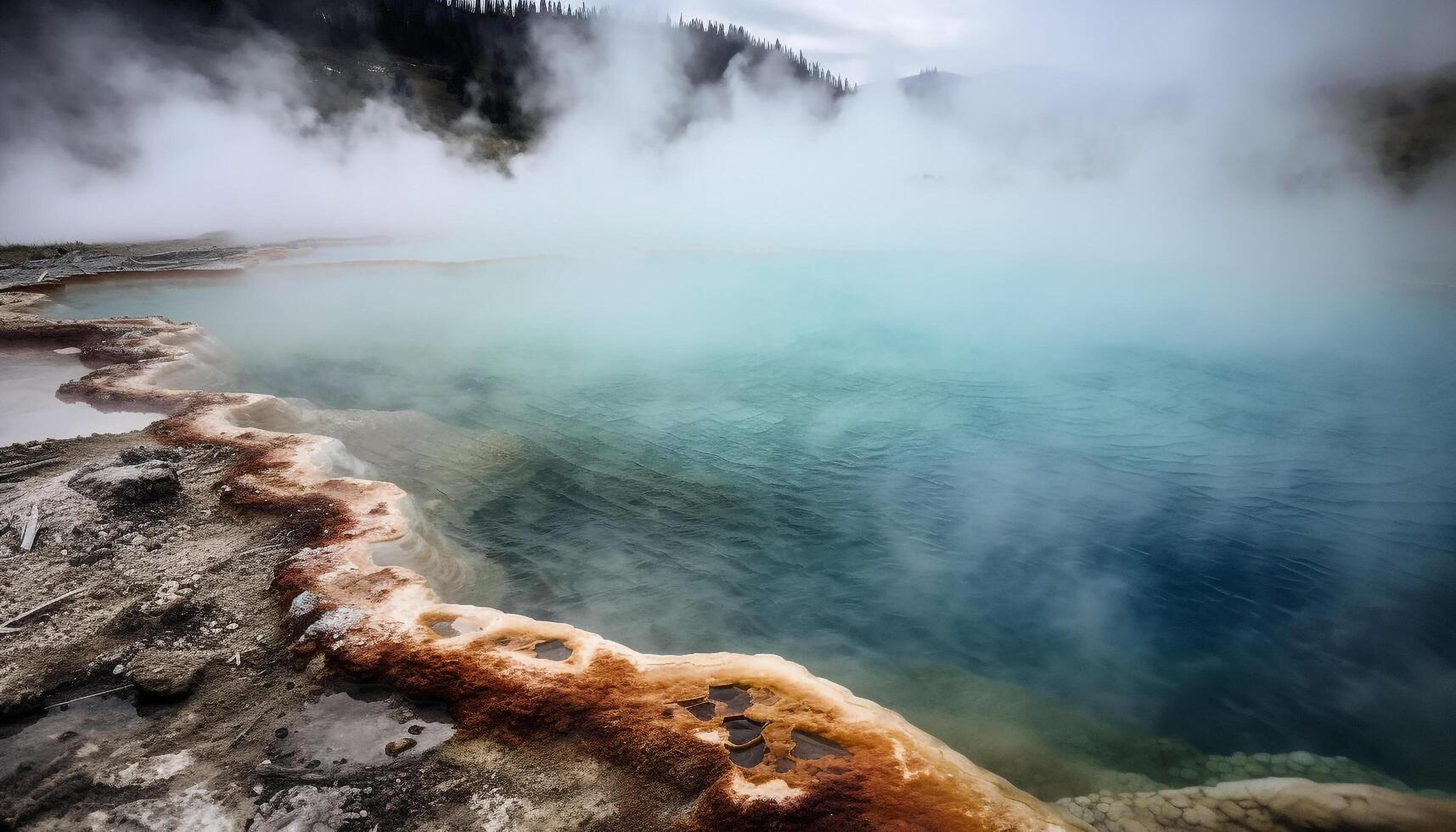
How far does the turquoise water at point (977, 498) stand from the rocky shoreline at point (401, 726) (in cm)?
91

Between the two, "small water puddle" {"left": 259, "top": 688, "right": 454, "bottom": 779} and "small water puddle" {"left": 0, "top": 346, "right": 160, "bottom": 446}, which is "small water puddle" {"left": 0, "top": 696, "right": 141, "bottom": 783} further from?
"small water puddle" {"left": 0, "top": 346, "right": 160, "bottom": 446}

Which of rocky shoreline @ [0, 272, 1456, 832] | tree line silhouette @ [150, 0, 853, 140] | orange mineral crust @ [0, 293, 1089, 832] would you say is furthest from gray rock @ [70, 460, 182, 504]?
tree line silhouette @ [150, 0, 853, 140]

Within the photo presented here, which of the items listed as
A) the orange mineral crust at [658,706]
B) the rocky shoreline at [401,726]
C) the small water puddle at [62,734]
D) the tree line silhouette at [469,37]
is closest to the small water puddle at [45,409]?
the rocky shoreline at [401,726]

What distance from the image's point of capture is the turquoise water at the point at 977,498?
11.3ft

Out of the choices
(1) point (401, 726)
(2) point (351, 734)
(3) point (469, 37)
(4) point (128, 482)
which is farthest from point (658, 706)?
(3) point (469, 37)

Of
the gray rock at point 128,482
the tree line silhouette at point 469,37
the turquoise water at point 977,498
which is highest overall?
the tree line silhouette at point 469,37

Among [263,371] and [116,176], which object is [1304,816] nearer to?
[263,371]

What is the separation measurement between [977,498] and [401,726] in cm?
454

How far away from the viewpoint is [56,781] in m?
2.00

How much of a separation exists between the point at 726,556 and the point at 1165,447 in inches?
194

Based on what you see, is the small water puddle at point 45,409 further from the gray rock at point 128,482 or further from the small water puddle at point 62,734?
the small water puddle at point 62,734

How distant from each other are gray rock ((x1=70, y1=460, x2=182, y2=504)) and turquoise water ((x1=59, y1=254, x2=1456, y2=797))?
61.1 inches

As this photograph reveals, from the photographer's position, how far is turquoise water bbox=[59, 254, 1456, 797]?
3.44 meters

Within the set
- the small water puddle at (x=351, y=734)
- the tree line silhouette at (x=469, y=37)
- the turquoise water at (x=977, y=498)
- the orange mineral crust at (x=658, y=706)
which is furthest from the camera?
the tree line silhouette at (x=469, y=37)
